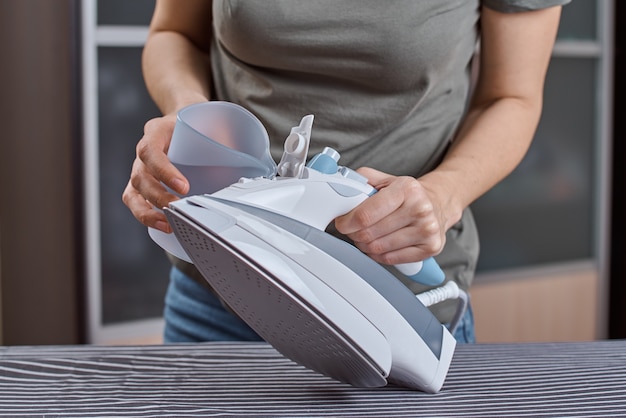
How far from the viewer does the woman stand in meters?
0.87

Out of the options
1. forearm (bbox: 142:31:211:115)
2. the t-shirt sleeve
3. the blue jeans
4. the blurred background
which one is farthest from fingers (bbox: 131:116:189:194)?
the blurred background

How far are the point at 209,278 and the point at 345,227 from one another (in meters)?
0.12

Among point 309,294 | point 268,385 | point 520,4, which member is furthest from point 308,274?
point 520,4

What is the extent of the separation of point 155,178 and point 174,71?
0.92 ft

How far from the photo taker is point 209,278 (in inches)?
25.7

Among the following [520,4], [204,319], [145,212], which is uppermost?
[520,4]

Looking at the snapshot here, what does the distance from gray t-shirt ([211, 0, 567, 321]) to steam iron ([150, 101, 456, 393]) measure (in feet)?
0.68

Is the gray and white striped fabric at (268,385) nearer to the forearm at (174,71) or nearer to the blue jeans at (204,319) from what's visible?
the blue jeans at (204,319)

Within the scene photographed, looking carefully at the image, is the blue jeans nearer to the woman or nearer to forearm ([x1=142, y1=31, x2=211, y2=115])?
the woman

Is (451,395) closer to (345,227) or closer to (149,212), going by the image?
(345,227)

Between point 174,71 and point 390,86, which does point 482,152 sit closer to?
point 390,86

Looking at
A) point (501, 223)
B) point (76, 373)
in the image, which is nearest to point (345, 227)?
point (76, 373)

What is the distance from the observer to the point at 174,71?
3.17 feet

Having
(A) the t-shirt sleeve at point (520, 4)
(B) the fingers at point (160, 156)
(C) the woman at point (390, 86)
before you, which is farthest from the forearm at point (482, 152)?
(B) the fingers at point (160, 156)
